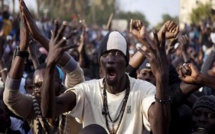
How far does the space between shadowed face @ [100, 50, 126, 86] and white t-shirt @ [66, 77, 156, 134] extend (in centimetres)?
15

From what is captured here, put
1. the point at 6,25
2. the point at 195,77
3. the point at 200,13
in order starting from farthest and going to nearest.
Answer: the point at 200,13 → the point at 6,25 → the point at 195,77

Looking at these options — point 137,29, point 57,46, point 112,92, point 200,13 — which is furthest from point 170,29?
point 200,13

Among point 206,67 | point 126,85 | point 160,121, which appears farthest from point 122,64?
point 206,67

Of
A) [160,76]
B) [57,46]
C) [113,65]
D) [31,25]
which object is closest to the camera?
[160,76]

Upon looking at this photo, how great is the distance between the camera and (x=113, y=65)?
4.43 m

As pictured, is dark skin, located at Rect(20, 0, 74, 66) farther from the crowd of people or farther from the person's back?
the person's back

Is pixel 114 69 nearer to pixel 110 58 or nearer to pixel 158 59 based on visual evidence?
pixel 110 58

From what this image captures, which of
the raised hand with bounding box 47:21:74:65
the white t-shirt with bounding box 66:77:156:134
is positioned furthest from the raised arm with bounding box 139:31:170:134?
the raised hand with bounding box 47:21:74:65

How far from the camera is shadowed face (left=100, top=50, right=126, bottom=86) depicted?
4.43m

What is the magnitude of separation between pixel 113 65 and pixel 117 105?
30cm

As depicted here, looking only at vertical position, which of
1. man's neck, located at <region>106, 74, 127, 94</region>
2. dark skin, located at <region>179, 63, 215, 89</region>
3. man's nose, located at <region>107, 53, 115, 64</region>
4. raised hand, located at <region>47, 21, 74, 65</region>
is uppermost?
raised hand, located at <region>47, 21, 74, 65</region>

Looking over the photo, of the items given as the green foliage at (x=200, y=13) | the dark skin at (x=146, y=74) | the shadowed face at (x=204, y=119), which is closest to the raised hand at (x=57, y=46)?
the shadowed face at (x=204, y=119)

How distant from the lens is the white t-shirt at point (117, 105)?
4.42m

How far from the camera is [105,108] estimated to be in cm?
449
